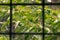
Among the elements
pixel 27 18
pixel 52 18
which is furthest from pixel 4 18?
pixel 52 18

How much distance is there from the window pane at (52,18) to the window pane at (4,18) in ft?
0.95

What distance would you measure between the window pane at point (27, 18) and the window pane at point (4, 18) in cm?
5

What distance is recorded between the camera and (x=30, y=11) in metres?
1.71

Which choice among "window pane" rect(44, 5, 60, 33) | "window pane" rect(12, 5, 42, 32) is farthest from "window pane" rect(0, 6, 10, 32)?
"window pane" rect(44, 5, 60, 33)

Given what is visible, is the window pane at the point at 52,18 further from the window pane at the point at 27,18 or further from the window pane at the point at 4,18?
the window pane at the point at 4,18

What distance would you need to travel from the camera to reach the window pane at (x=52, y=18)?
1.71m

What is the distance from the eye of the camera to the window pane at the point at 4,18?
5.60 ft

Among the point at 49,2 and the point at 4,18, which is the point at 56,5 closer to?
the point at 49,2

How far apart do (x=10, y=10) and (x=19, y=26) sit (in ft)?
0.46

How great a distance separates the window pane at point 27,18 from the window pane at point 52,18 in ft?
0.17

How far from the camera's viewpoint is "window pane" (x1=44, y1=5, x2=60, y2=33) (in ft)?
5.60

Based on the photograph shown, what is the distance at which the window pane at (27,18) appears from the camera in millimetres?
1704

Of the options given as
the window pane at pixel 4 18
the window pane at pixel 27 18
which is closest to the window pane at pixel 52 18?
the window pane at pixel 27 18

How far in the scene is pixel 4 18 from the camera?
5.62 feet
